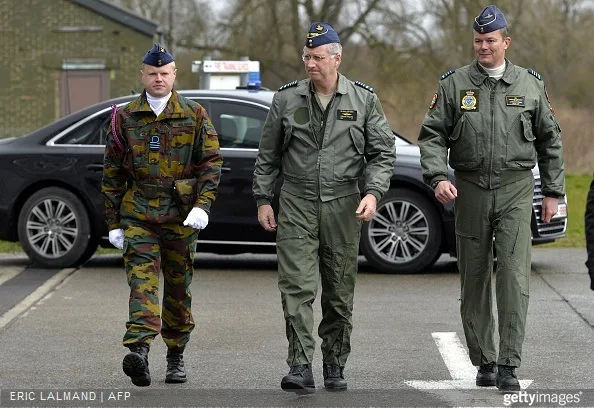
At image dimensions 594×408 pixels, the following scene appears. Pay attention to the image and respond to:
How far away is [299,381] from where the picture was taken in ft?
20.5

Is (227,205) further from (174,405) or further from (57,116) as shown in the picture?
(57,116)

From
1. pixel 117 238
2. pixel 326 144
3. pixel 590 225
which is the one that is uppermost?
pixel 326 144

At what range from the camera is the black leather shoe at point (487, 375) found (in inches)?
260

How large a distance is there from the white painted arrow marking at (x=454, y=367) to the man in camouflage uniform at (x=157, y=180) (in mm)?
1314

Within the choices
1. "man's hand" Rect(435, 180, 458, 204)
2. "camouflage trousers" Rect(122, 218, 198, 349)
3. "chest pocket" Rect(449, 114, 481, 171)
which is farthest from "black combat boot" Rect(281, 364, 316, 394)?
"chest pocket" Rect(449, 114, 481, 171)

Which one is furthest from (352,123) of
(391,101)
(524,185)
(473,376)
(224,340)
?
(391,101)

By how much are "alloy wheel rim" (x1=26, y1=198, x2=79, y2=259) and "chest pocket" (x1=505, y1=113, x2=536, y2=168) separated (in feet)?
19.8

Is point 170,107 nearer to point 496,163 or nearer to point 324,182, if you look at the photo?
point 324,182

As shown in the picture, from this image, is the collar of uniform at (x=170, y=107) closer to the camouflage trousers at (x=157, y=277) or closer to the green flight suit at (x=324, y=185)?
the green flight suit at (x=324, y=185)

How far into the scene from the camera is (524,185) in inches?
260

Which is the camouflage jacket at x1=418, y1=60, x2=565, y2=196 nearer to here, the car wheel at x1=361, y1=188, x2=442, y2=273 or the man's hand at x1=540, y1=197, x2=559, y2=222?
the man's hand at x1=540, y1=197, x2=559, y2=222

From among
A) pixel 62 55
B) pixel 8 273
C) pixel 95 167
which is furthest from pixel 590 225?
pixel 62 55

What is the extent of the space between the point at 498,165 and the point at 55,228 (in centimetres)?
618

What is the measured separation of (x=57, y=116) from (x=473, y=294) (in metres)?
29.8
